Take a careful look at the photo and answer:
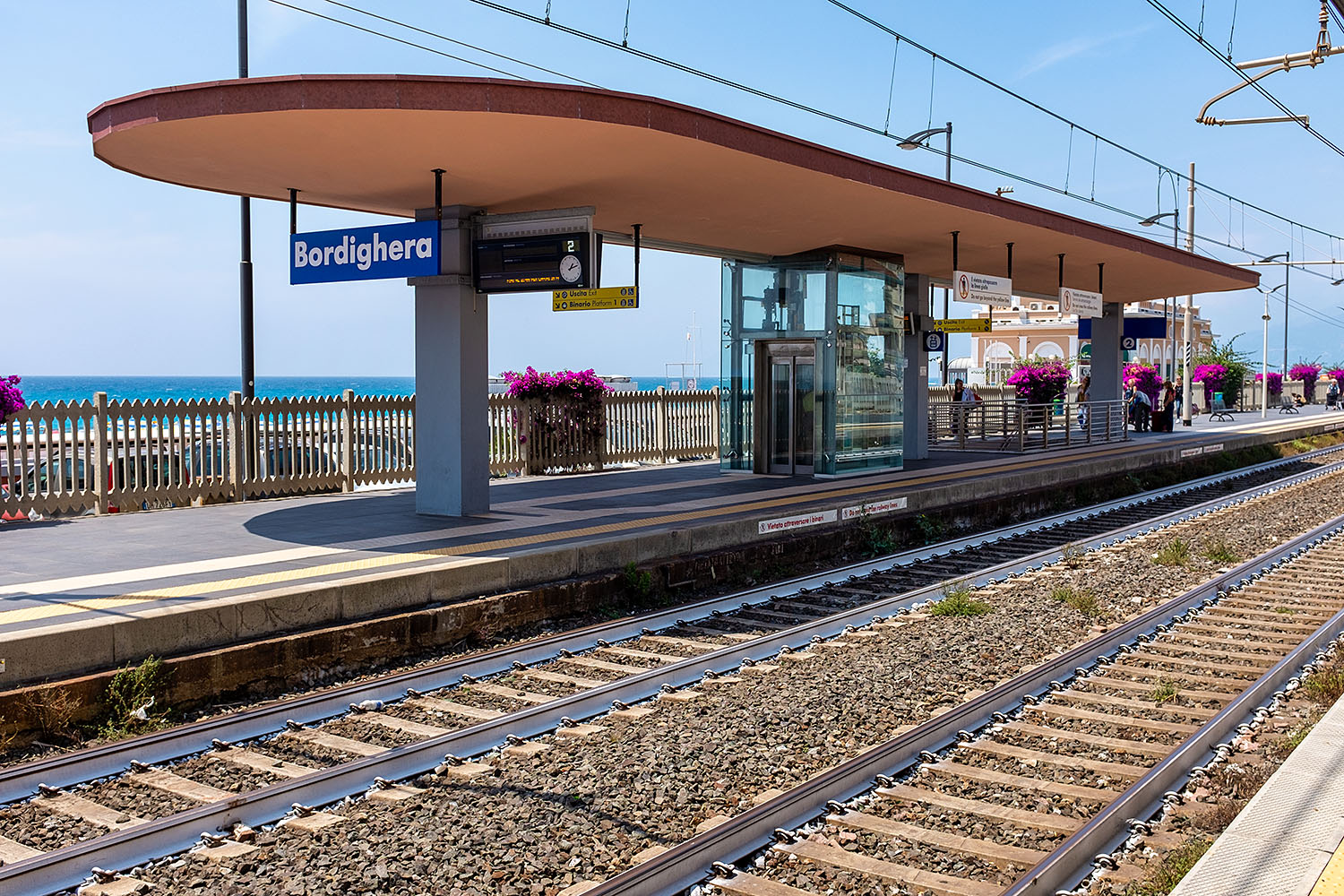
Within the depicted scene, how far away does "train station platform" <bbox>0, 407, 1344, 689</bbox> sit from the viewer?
7754 millimetres

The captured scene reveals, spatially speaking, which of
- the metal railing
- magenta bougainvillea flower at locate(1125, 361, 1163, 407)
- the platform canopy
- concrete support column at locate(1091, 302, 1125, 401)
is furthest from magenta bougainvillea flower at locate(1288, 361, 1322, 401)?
the platform canopy

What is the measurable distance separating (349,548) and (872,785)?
21.8ft

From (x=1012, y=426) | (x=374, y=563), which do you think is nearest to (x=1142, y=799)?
(x=374, y=563)

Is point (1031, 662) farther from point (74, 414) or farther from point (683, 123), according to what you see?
point (74, 414)

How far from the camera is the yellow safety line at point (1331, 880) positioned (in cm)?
407

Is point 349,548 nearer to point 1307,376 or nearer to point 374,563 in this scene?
point 374,563

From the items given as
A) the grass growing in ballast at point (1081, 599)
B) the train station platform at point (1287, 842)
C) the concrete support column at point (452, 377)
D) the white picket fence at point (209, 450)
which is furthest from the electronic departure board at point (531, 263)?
the train station platform at point (1287, 842)

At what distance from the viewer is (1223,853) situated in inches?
173

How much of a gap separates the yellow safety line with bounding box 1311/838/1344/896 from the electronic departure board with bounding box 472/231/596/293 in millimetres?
9110

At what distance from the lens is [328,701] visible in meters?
7.38

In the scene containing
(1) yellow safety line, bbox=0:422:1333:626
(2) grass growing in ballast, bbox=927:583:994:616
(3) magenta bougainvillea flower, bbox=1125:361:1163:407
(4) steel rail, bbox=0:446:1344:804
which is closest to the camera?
(4) steel rail, bbox=0:446:1344:804

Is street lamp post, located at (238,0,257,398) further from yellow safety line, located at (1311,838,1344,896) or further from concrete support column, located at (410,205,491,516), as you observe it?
yellow safety line, located at (1311,838,1344,896)

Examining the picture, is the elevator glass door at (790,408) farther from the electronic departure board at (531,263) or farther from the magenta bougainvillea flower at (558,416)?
the electronic departure board at (531,263)

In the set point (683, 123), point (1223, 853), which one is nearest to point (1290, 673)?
point (1223, 853)
